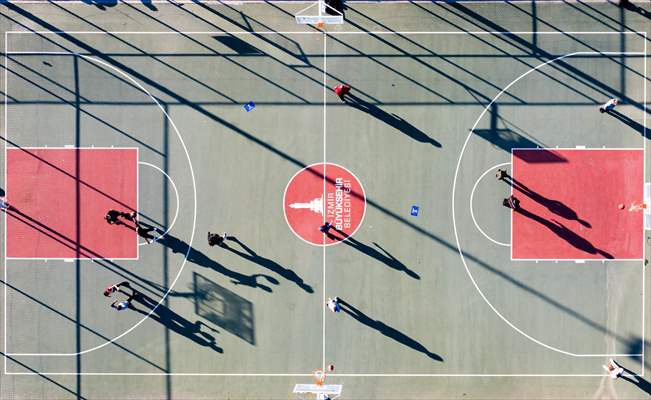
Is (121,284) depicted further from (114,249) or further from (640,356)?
(640,356)

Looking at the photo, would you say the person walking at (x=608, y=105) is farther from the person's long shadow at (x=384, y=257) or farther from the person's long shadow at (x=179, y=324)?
the person's long shadow at (x=179, y=324)

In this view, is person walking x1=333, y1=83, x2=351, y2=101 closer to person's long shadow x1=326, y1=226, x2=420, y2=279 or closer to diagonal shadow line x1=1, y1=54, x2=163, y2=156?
person's long shadow x1=326, y1=226, x2=420, y2=279

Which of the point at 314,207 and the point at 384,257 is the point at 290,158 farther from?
the point at 384,257

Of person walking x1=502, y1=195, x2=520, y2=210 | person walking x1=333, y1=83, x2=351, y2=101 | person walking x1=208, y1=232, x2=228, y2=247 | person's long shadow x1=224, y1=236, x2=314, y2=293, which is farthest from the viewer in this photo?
person's long shadow x1=224, y1=236, x2=314, y2=293

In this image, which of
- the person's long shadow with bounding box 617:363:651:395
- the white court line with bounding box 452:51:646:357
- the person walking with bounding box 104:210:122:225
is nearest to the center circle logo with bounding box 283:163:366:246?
the white court line with bounding box 452:51:646:357

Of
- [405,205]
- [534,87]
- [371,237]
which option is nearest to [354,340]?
[371,237]

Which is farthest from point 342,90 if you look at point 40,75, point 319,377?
point 40,75

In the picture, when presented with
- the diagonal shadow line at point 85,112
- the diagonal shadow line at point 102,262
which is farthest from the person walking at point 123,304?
the diagonal shadow line at point 85,112
